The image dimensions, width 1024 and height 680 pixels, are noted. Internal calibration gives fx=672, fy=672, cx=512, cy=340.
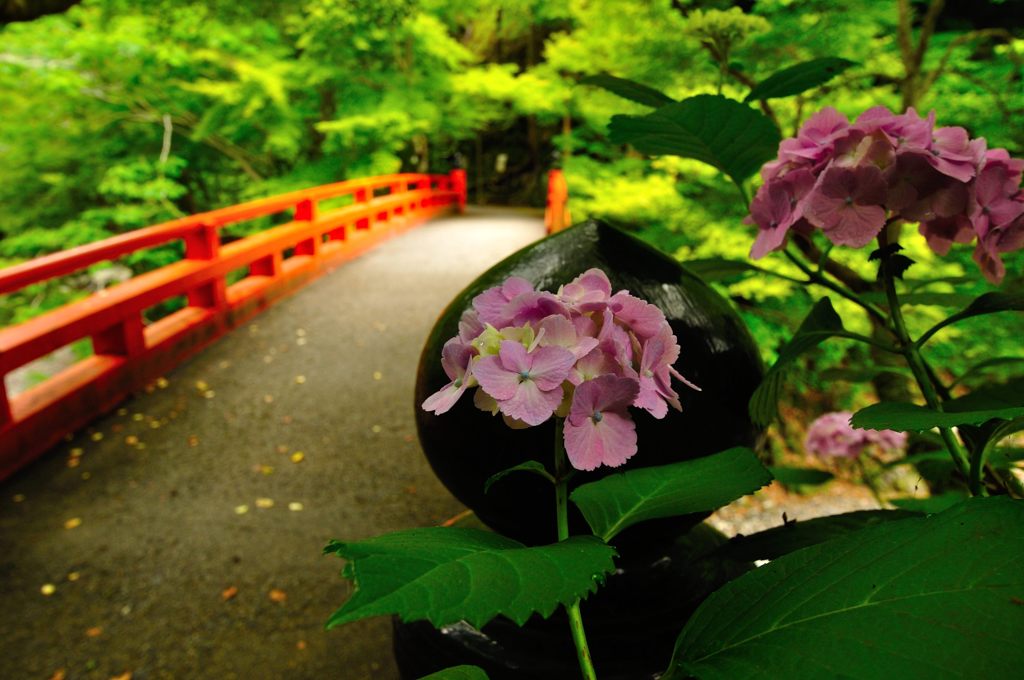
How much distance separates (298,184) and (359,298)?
564 cm

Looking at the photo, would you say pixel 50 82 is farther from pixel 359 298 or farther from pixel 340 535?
pixel 340 535

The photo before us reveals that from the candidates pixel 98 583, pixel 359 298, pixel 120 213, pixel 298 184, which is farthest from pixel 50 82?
pixel 98 583

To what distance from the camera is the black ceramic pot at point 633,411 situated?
0.94m

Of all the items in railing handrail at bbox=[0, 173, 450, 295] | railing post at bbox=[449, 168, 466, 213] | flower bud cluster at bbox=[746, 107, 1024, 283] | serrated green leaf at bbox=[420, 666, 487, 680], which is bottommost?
railing post at bbox=[449, 168, 466, 213]

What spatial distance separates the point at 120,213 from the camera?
920 centimetres

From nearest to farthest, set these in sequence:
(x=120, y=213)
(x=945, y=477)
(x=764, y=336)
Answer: (x=945, y=477), (x=764, y=336), (x=120, y=213)

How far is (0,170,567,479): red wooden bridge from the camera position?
3482 millimetres

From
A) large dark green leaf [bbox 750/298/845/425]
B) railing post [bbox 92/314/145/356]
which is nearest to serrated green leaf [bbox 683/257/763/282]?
large dark green leaf [bbox 750/298/845/425]

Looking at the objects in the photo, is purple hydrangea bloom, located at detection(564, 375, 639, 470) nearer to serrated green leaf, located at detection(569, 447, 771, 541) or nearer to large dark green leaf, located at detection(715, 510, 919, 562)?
serrated green leaf, located at detection(569, 447, 771, 541)

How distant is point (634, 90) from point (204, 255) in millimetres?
5025

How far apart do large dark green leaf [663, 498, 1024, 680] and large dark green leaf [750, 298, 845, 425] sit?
39 cm

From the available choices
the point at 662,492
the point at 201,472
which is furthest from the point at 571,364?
the point at 201,472

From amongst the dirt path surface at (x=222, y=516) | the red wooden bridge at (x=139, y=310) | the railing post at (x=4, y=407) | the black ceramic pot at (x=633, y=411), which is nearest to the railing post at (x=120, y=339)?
the red wooden bridge at (x=139, y=310)

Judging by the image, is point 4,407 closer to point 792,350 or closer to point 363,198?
point 792,350
